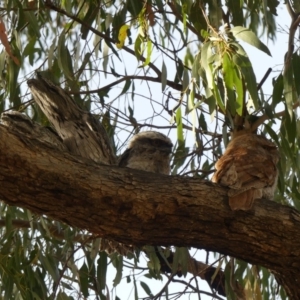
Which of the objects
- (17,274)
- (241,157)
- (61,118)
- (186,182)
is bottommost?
(17,274)

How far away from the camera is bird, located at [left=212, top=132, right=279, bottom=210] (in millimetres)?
2912

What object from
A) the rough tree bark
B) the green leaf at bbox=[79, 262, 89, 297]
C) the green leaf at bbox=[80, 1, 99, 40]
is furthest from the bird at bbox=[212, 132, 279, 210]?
the green leaf at bbox=[79, 262, 89, 297]

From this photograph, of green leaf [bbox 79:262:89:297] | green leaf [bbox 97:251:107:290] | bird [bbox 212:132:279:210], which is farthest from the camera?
green leaf [bbox 79:262:89:297]

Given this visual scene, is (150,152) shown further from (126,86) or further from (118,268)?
(118,268)

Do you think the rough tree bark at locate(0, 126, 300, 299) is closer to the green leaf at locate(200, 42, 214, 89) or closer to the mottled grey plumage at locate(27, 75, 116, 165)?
the green leaf at locate(200, 42, 214, 89)

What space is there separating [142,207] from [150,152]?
1.60 metres

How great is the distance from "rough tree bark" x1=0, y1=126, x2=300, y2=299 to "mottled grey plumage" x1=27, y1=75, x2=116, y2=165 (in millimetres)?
1220

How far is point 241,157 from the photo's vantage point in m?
3.35

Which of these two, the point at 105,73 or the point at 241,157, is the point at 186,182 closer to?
the point at 241,157

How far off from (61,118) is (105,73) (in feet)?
1.17

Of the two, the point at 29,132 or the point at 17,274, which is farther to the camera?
the point at 17,274

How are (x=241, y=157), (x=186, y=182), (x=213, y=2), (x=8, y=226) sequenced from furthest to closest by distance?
1. (x=8, y=226)
2. (x=213, y=2)
3. (x=241, y=157)
4. (x=186, y=182)

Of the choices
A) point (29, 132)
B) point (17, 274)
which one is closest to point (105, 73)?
point (29, 132)

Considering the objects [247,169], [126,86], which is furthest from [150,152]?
[247,169]
